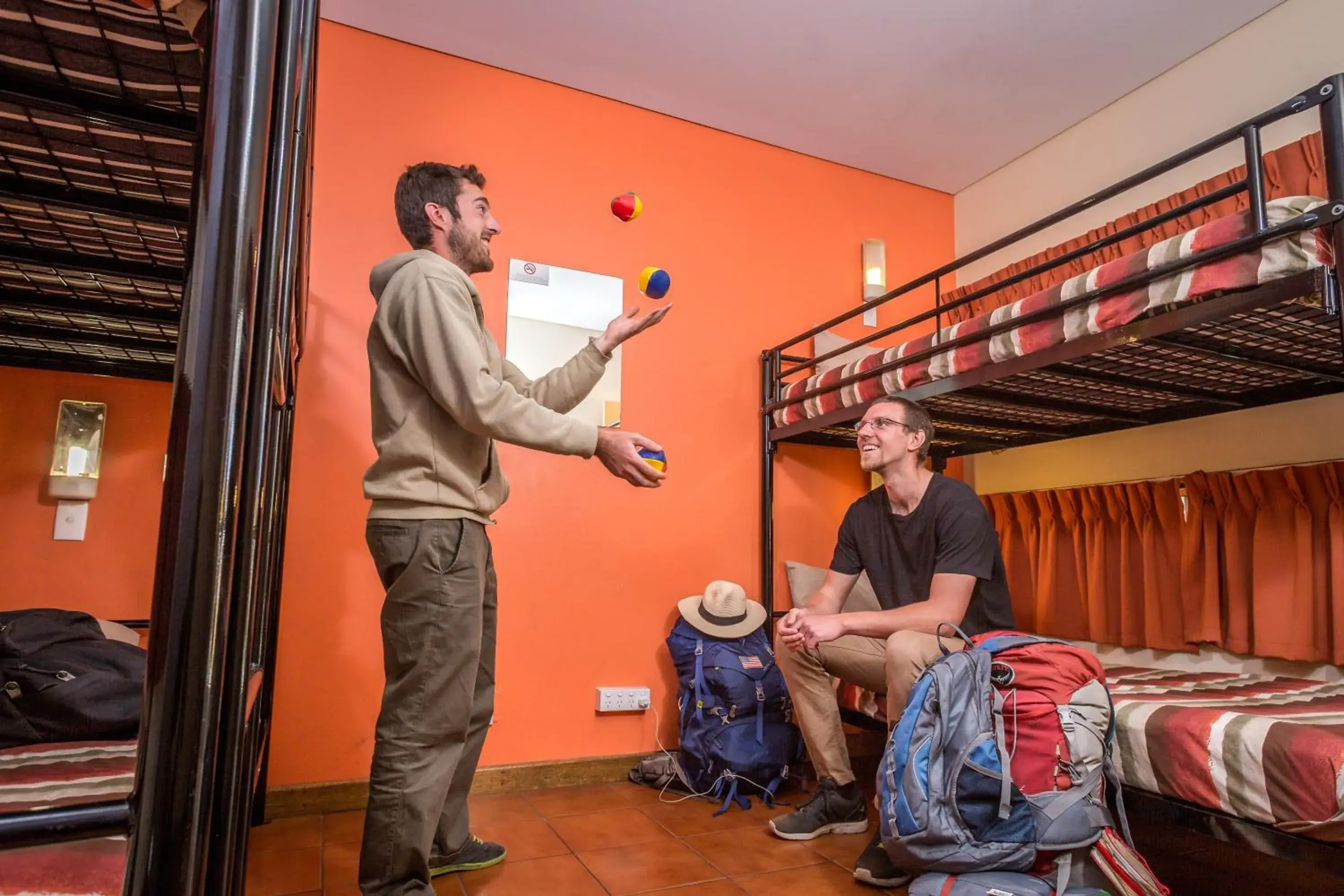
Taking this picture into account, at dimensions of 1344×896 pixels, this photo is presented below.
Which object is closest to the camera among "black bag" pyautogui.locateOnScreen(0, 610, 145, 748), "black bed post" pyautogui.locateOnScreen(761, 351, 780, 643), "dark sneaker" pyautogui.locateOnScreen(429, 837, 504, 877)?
"black bag" pyautogui.locateOnScreen(0, 610, 145, 748)

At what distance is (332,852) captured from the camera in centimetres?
218

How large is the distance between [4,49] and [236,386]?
842 millimetres

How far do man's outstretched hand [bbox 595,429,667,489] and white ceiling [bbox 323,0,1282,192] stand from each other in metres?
2.00

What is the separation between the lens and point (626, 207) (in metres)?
2.93

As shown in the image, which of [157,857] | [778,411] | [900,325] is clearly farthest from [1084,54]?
[157,857]

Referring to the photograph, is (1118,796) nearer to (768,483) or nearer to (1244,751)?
(1244,751)

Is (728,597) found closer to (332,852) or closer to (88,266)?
(332,852)

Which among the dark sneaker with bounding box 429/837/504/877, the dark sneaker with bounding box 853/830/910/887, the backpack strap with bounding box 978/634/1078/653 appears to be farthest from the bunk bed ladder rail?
the dark sneaker with bounding box 429/837/504/877

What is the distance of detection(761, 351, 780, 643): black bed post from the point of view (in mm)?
3314

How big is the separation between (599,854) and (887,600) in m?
1.19

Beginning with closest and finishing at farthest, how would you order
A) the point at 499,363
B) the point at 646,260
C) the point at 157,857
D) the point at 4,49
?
the point at 157,857
the point at 4,49
the point at 499,363
the point at 646,260

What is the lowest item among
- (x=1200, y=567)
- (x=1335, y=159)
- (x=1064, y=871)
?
(x=1064, y=871)

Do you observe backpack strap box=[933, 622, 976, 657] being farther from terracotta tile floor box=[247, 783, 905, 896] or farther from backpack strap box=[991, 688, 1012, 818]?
terracotta tile floor box=[247, 783, 905, 896]

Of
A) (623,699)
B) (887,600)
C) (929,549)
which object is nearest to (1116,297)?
(929,549)
